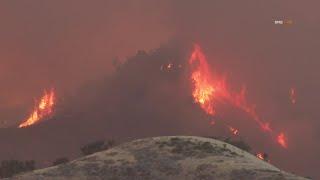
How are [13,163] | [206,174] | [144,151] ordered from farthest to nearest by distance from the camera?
[13,163], [144,151], [206,174]

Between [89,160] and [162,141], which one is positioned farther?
[162,141]

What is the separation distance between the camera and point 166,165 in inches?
2881

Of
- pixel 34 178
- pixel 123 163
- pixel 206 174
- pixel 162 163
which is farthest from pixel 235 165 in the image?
pixel 34 178

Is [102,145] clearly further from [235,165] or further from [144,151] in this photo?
[235,165]

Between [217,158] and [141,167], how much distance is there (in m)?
10.2

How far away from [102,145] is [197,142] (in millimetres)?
47670

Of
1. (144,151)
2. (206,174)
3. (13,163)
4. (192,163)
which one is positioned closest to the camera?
(206,174)

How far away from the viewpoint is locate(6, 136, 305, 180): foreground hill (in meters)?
67.9

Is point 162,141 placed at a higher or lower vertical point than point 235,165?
higher

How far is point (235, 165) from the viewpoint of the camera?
69.7 metres

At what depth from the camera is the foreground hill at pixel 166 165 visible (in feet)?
223

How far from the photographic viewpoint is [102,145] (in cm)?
12562

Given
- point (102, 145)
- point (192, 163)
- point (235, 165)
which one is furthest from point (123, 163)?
point (102, 145)

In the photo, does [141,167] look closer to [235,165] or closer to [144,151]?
[144,151]
